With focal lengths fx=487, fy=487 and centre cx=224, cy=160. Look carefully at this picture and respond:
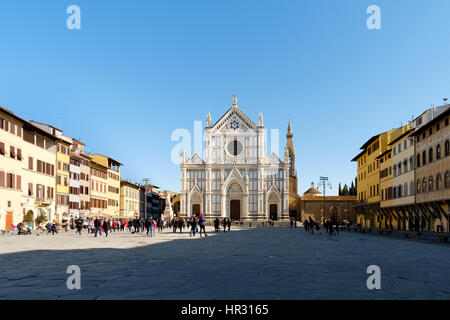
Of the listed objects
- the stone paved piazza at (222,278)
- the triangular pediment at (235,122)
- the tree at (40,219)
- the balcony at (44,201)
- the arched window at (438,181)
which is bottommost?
the tree at (40,219)

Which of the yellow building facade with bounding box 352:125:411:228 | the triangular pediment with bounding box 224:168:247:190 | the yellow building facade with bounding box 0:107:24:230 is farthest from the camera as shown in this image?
the triangular pediment with bounding box 224:168:247:190

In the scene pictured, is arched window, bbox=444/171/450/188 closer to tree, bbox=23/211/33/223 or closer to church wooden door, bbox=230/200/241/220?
tree, bbox=23/211/33/223

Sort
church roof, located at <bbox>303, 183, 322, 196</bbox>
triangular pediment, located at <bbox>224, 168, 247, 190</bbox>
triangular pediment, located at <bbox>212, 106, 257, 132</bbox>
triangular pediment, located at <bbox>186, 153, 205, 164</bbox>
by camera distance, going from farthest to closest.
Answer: church roof, located at <bbox>303, 183, 322, 196</bbox>, triangular pediment, located at <bbox>212, 106, 257, 132</bbox>, triangular pediment, located at <bbox>186, 153, 205, 164</bbox>, triangular pediment, located at <bbox>224, 168, 247, 190</bbox>

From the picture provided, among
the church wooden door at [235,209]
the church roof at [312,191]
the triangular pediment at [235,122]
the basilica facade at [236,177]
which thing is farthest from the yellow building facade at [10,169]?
the church roof at [312,191]

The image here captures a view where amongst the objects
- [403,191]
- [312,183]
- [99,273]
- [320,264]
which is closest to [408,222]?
[403,191]

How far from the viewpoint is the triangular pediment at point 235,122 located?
87688 millimetres

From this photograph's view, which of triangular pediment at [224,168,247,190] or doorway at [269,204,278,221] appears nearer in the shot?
doorway at [269,204,278,221]

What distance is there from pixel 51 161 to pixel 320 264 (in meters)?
43.4

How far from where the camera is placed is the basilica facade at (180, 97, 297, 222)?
84750mm

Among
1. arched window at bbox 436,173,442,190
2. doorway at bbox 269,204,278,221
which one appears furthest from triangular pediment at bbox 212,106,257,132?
arched window at bbox 436,173,442,190

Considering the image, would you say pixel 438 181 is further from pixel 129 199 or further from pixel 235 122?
pixel 129 199

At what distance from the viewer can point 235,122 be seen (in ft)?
289

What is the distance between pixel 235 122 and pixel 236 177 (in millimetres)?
10080

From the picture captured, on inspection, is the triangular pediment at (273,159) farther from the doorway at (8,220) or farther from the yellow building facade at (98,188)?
the doorway at (8,220)
